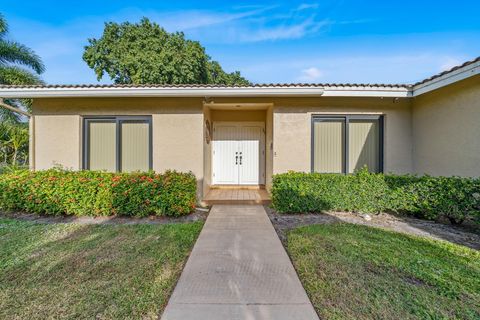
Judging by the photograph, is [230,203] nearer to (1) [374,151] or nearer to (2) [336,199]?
(2) [336,199]

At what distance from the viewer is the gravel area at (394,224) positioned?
13.9ft

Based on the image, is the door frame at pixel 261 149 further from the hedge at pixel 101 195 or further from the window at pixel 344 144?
the hedge at pixel 101 195

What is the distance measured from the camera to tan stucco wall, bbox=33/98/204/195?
6465 mm

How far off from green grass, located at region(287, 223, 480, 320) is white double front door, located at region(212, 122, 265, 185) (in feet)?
15.8

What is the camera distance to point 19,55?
1177 cm

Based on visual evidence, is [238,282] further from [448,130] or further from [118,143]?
[448,130]

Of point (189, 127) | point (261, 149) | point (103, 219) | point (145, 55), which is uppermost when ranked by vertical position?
point (145, 55)

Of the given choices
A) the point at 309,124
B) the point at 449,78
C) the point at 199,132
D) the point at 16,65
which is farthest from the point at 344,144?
the point at 16,65

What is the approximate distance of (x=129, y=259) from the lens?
3260 millimetres

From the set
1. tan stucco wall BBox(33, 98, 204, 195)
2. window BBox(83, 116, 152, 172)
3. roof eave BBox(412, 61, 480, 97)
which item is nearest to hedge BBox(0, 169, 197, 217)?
tan stucco wall BBox(33, 98, 204, 195)

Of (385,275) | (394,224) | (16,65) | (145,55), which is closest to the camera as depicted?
(385,275)

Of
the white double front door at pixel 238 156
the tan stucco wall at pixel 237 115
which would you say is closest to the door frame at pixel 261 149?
the white double front door at pixel 238 156

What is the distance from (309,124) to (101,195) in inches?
216

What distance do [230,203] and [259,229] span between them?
2.03 metres
